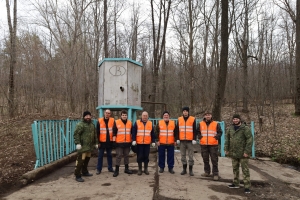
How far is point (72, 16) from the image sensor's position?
17891mm

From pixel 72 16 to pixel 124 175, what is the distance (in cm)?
1577

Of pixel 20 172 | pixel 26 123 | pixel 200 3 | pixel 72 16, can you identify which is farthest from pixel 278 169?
pixel 72 16

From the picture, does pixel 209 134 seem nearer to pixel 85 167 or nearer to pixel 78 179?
pixel 85 167

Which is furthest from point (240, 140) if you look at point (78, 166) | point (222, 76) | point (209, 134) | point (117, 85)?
point (222, 76)

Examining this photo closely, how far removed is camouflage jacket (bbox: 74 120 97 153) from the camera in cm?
543

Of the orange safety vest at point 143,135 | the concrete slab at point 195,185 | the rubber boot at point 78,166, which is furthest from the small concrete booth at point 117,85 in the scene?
the concrete slab at point 195,185

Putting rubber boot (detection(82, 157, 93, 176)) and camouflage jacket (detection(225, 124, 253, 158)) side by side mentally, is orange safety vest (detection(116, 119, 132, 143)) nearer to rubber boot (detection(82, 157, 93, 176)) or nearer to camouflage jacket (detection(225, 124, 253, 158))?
rubber boot (detection(82, 157, 93, 176))

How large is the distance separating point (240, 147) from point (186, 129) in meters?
1.46

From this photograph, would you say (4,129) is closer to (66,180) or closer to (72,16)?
(66,180)

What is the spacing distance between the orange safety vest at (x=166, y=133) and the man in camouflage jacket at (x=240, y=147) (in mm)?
1476

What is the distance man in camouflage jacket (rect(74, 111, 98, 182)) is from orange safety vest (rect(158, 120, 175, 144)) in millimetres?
1706

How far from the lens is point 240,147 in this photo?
4.93 metres

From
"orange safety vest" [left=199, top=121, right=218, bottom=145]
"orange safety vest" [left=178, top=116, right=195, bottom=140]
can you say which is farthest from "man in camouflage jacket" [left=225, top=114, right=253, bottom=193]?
"orange safety vest" [left=178, top=116, right=195, bottom=140]

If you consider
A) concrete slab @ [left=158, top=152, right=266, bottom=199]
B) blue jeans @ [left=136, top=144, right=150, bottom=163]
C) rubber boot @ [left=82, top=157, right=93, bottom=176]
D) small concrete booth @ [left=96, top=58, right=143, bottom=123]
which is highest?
small concrete booth @ [left=96, top=58, right=143, bottom=123]
